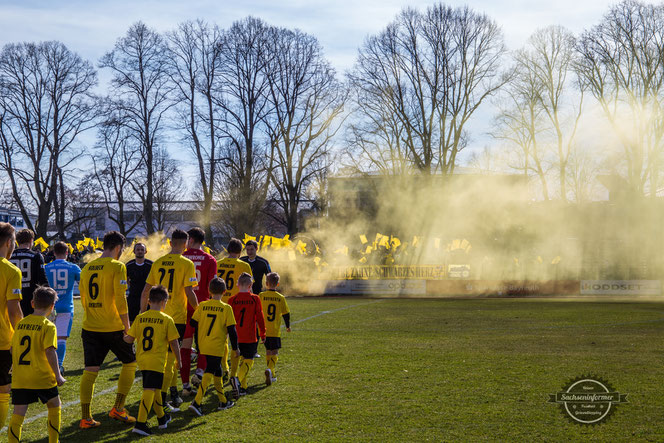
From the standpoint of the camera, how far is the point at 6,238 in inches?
208

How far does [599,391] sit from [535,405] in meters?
1.18

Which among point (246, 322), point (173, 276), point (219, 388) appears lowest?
point (219, 388)

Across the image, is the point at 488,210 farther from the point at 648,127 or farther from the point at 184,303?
the point at 184,303

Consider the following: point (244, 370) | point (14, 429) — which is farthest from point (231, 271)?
point (14, 429)

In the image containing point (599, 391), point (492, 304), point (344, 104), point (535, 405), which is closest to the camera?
point (535, 405)

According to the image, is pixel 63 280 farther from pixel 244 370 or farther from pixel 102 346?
pixel 244 370

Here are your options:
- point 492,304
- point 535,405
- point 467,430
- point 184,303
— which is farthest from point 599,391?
point 492,304

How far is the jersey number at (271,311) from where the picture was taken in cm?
830

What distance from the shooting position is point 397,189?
1368 inches

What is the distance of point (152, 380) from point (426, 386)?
12.4 ft

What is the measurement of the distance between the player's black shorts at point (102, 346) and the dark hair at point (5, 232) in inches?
57.8

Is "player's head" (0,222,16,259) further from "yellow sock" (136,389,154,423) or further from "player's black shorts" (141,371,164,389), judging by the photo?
"yellow sock" (136,389,154,423)

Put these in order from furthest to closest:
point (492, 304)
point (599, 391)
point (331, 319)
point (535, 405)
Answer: point (492, 304), point (331, 319), point (599, 391), point (535, 405)

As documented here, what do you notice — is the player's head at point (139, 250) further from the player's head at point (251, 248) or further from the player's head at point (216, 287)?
the player's head at point (216, 287)
